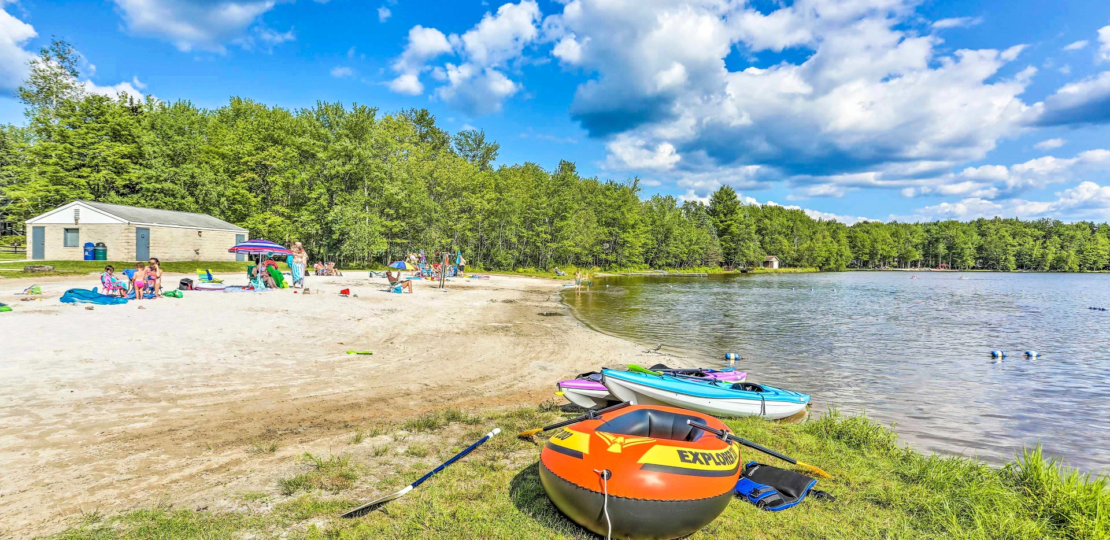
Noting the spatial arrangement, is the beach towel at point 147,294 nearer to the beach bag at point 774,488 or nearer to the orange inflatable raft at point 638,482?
the orange inflatable raft at point 638,482

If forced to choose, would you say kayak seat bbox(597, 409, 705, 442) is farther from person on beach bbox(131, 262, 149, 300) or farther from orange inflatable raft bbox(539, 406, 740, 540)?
person on beach bbox(131, 262, 149, 300)

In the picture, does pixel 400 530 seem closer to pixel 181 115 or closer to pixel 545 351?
pixel 545 351

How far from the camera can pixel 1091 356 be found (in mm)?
15609

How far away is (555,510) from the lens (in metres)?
4.61

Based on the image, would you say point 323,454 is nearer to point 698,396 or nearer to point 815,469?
point 698,396

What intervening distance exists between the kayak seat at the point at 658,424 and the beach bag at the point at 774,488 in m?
0.81

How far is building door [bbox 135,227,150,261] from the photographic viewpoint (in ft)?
98.7

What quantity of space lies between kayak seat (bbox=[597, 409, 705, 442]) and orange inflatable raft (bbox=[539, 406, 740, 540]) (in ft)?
1.85

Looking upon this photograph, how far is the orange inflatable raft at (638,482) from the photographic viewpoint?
12.8ft

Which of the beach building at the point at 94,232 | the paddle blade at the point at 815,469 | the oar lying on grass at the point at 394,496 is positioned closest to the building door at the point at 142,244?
the beach building at the point at 94,232

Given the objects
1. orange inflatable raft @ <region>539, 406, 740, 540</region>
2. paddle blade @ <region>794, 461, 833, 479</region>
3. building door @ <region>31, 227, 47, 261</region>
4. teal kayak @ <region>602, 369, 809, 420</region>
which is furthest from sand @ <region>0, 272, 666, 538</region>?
building door @ <region>31, 227, 47, 261</region>

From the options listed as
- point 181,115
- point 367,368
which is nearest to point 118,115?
point 181,115

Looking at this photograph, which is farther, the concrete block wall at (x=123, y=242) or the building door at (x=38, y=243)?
the building door at (x=38, y=243)

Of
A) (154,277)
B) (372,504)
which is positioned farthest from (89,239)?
(372,504)
